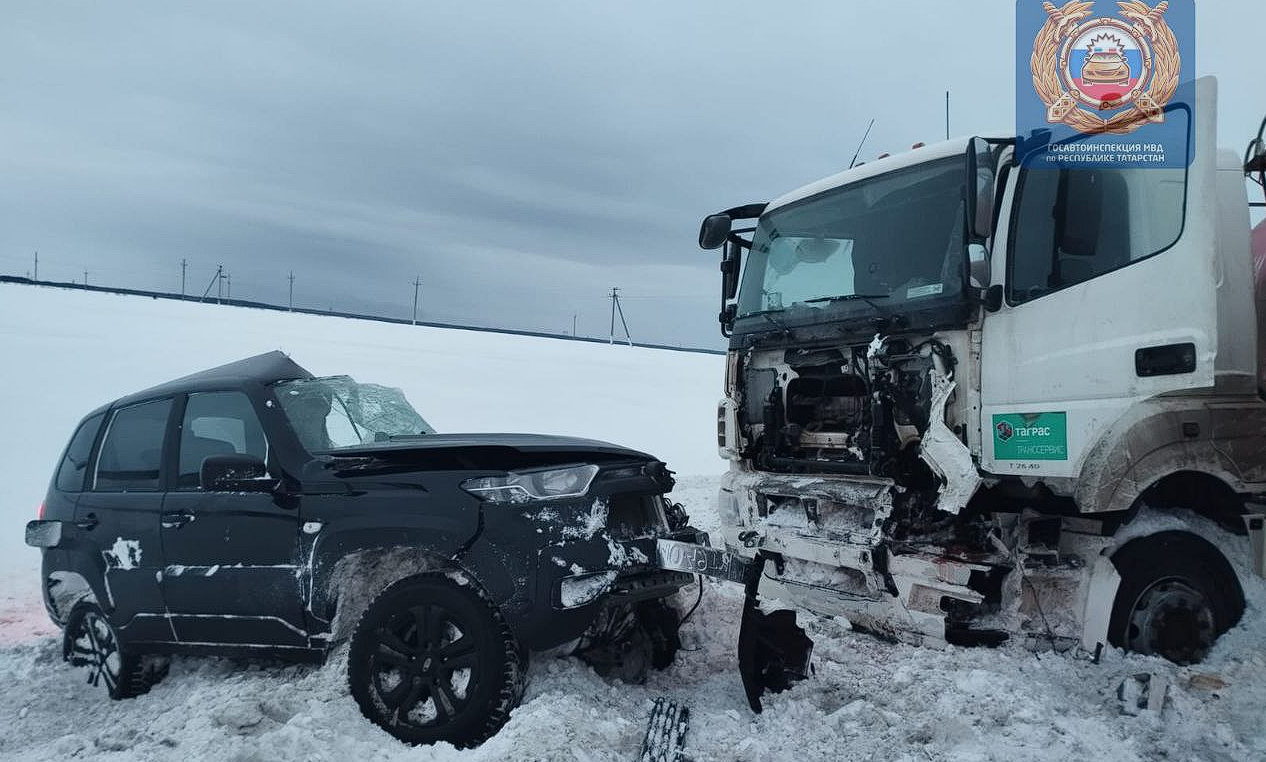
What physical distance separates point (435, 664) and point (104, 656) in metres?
2.48

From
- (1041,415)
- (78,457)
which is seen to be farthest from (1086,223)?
(78,457)

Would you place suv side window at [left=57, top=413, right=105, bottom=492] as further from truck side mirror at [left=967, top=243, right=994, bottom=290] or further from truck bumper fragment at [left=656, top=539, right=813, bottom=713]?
truck side mirror at [left=967, top=243, right=994, bottom=290]

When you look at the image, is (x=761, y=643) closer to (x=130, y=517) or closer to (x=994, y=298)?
(x=994, y=298)

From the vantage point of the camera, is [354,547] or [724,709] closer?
[354,547]

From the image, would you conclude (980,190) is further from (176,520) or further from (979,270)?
(176,520)

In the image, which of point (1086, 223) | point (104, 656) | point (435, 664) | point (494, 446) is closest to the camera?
point (435, 664)

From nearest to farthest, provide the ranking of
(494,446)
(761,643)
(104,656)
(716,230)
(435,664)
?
1. (435,664)
2. (494,446)
3. (761,643)
4. (104,656)
5. (716,230)

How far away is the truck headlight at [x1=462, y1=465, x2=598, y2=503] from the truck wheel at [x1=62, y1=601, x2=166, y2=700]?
97.7 inches

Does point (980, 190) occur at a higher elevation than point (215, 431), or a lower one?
higher

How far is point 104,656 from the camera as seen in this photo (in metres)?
4.79

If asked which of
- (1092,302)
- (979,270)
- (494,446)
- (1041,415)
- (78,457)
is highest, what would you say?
(979,270)

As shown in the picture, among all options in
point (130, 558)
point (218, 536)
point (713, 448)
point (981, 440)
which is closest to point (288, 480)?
point (218, 536)

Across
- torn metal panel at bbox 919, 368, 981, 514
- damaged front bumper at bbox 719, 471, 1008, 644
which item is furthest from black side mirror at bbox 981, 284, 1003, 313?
damaged front bumper at bbox 719, 471, 1008, 644

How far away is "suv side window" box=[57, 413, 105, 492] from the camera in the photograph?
5125 millimetres
